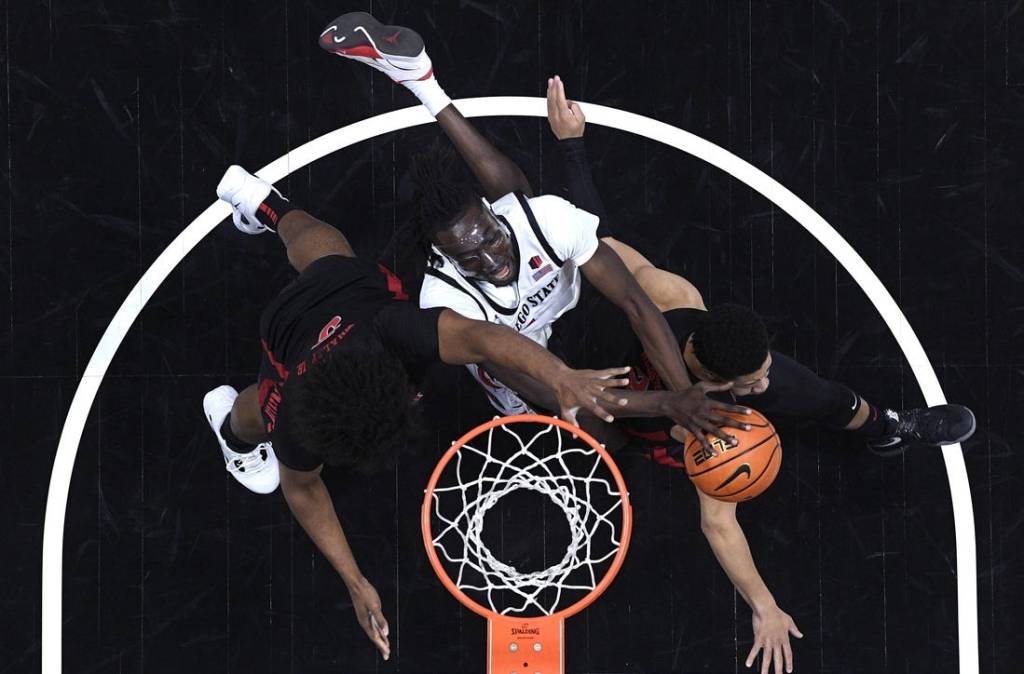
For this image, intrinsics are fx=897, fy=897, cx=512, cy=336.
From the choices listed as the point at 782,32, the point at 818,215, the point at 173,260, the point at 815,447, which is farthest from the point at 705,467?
the point at 173,260

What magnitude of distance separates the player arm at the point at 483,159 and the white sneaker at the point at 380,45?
0.78 ft

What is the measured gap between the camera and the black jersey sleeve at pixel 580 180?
3930mm

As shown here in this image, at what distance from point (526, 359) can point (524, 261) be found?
0.75 metres

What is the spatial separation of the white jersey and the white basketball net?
0.79 m

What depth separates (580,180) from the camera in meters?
3.94

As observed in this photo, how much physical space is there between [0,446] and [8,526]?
38 cm

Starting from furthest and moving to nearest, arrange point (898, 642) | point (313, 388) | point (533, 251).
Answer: point (898, 642), point (533, 251), point (313, 388)

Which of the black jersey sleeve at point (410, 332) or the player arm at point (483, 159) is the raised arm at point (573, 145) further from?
the black jersey sleeve at point (410, 332)

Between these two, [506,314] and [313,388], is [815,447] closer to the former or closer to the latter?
[506,314]

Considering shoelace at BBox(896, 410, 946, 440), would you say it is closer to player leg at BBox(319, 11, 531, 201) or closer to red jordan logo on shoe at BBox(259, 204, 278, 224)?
player leg at BBox(319, 11, 531, 201)

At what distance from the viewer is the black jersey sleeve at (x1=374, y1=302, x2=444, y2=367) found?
119 inches

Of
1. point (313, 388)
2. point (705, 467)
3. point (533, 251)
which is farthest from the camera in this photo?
point (533, 251)

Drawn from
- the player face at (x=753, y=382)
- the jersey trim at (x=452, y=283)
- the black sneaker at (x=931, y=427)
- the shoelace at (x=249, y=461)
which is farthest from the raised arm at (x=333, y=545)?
the black sneaker at (x=931, y=427)

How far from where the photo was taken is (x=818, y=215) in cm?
428
